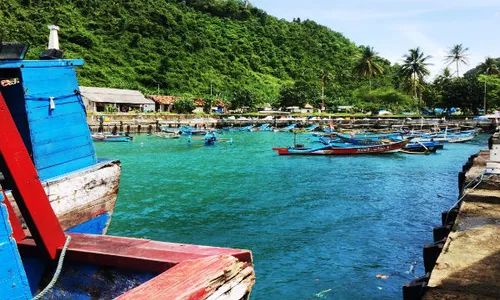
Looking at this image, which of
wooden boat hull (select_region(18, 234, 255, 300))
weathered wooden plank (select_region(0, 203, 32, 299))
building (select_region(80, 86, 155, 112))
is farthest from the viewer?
building (select_region(80, 86, 155, 112))

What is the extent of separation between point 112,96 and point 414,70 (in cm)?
4817

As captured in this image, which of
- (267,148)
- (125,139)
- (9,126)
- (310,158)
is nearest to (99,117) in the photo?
(125,139)

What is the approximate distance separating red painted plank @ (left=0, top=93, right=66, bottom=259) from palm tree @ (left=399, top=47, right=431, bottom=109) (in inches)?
2927

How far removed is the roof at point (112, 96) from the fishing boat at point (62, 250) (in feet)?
188

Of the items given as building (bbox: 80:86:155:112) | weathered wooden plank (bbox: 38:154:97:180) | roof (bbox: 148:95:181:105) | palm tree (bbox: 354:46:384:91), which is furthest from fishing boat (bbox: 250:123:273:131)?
weathered wooden plank (bbox: 38:154:97:180)

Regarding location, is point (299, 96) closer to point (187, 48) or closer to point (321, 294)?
point (187, 48)

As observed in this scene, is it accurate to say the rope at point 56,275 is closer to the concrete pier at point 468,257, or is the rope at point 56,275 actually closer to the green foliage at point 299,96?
the concrete pier at point 468,257

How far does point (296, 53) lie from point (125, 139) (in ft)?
255

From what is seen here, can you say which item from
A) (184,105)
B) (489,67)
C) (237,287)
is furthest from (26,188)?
(489,67)

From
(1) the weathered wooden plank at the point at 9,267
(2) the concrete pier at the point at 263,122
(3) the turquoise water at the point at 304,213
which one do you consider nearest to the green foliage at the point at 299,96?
(2) the concrete pier at the point at 263,122

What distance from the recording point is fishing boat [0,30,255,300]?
2.91 meters

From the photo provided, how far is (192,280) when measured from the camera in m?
2.75

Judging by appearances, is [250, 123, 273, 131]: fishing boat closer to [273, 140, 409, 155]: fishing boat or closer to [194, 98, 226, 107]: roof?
[194, 98, 226, 107]: roof

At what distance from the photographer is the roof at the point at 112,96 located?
207 ft
